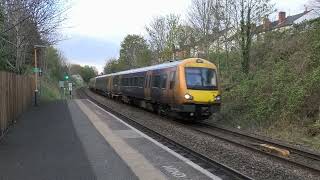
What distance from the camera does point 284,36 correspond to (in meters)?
30.3

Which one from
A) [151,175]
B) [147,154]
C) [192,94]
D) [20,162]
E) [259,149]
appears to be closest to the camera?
[151,175]

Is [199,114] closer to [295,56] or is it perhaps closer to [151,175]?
[295,56]

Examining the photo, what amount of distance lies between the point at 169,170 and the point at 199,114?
1107 centimetres

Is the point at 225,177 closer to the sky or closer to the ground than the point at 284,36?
closer to the ground

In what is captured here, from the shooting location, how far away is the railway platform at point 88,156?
952 centimetres

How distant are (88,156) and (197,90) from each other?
32.9ft

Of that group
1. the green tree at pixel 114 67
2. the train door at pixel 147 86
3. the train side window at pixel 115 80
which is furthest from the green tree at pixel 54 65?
the train door at pixel 147 86

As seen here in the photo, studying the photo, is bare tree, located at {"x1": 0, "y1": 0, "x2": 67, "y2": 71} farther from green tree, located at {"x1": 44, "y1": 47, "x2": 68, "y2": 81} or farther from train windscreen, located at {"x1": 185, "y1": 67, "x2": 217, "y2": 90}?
green tree, located at {"x1": 44, "y1": 47, "x2": 68, "y2": 81}

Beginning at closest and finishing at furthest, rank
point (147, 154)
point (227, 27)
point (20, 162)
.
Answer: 1. point (20, 162)
2. point (147, 154)
3. point (227, 27)

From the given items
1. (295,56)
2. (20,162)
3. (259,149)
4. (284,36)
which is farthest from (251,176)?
(284,36)

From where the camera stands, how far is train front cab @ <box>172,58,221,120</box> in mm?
20719

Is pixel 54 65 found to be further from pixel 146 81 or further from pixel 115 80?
pixel 146 81

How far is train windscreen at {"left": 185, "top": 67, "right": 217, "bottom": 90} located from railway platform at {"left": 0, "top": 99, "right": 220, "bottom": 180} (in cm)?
444

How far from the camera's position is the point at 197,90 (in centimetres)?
2097
